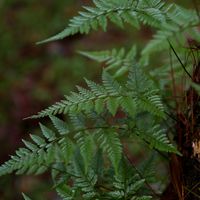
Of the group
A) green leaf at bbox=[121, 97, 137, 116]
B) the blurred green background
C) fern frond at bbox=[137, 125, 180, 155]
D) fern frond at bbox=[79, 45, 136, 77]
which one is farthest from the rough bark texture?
the blurred green background

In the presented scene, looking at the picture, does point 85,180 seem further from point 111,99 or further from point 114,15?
point 114,15

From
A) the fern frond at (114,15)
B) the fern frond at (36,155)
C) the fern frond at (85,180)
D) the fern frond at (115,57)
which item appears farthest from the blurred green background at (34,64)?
the fern frond at (114,15)

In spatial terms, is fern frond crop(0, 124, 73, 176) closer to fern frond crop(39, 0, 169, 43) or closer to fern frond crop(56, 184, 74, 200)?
fern frond crop(56, 184, 74, 200)

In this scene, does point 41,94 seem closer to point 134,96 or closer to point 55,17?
point 55,17

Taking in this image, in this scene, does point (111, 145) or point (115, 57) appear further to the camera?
point (115, 57)

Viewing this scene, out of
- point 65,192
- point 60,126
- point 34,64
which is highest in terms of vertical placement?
point 34,64

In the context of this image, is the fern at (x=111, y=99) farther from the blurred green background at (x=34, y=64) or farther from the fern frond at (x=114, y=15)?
the blurred green background at (x=34, y=64)

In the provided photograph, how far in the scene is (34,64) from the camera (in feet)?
19.2

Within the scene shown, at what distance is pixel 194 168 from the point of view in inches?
70.2

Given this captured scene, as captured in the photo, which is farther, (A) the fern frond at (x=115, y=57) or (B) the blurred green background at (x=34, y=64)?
(B) the blurred green background at (x=34, y=64)

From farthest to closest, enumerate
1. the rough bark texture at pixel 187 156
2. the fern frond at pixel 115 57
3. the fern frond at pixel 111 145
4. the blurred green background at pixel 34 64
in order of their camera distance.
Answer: the blurred green background at pixel 34 64 → the fern frond at pixel 115 57 → the rough bark texture at pixel 187 156 → the fern frond at pixel 111 145

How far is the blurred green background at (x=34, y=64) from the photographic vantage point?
4.93 metres

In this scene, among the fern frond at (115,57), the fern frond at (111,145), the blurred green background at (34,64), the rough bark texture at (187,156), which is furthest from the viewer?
the blurred green background at (34,64)

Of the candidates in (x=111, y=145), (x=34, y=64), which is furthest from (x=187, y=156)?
(x=34, y=64)
